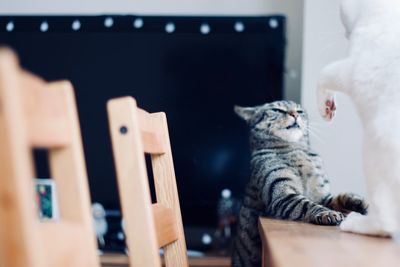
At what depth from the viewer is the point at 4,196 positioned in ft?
1.09

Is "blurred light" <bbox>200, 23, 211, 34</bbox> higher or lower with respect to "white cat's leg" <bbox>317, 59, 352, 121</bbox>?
higher

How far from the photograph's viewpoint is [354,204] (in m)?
1.14

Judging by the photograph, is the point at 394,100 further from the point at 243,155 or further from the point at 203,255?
the point at 203,255

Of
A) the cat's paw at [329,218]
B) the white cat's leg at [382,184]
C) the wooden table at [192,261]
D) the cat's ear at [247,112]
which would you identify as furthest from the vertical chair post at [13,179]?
the wooden table at [192,261]

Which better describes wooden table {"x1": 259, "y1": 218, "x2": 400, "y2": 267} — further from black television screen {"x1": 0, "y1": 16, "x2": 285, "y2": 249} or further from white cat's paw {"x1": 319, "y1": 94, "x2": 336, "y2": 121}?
black television screen {"x1": 0, "y1": 16, "x2": 285, "y2": 249}

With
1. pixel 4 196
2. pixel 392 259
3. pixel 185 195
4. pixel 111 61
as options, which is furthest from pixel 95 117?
pixel 4 196

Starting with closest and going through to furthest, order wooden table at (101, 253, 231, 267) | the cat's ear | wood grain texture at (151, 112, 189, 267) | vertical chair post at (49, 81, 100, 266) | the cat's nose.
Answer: vertical chair post at (49, 81, 100, 266) < wood grain texture at (151, 112, 189, 267) < the cat's nose < the cat's ear < wooden table at (101, 253, 231, 267)

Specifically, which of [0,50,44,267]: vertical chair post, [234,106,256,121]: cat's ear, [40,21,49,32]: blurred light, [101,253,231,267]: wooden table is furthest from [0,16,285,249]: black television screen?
[0,50,44,267]: vertical chair post

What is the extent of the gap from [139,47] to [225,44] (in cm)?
33

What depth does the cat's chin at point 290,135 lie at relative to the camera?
129 cm

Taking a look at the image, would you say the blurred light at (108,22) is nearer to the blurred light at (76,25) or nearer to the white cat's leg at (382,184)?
the blurred light at (76,25)

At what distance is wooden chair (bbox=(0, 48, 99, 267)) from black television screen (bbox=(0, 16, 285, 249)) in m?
1.21

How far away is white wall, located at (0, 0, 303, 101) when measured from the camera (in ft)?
5.86

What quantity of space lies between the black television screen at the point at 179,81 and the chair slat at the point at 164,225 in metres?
0.86
